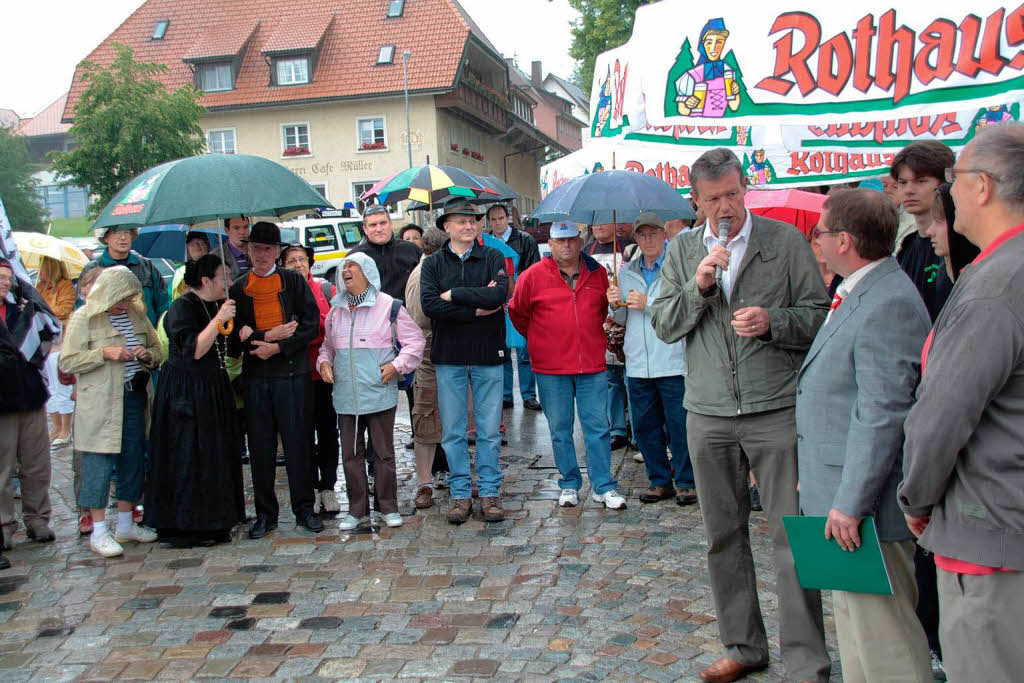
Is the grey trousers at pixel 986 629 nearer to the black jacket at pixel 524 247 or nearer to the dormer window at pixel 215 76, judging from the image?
the black jacket at pixel 524 247

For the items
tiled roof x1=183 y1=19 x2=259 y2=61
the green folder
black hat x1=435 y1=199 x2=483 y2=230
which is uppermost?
tiled roof x1=183 y1=19 x2=259 y2=61

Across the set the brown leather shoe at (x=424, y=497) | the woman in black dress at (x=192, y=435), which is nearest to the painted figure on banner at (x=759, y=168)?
the brown leather shoe at (x=424, y=497)

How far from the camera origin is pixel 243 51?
44.5 m

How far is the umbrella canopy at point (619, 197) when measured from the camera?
19.9 feet

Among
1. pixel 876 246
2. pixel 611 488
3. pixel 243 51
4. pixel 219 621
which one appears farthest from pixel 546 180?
pixel 243 51

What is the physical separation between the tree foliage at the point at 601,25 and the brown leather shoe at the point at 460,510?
948 inches

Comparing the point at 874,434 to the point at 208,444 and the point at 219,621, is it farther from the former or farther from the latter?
the point at 208,444

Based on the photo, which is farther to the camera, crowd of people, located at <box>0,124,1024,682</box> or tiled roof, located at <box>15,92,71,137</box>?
tiled roof, located at <box>15,92,71,137</box>

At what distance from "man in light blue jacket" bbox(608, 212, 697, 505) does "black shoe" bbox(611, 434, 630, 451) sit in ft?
4.56

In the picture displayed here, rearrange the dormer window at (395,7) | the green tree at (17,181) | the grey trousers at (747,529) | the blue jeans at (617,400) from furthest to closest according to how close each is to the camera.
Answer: the green tree at (17,181) < the dormer window at (395,7) < the blue jeans at (617,400) < the grey trousers at (747,529)

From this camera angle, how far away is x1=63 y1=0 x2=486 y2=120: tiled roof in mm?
42250

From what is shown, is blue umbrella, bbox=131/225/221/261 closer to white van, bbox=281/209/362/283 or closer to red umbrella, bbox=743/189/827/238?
red umbrella, bbox=743/189/827/238

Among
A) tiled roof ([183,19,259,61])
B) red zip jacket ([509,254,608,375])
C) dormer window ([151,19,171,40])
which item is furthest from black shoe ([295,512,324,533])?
dormer window ([151,19,171,40])

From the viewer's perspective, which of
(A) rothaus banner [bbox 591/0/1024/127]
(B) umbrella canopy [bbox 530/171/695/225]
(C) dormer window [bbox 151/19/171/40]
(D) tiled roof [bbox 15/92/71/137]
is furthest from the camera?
(D) tiled roof [bbox 15/92/71/137]
